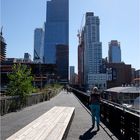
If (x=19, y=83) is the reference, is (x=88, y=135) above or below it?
below

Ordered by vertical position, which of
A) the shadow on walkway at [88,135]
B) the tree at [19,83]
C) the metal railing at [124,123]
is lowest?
the shadow on walkway at [88,135]

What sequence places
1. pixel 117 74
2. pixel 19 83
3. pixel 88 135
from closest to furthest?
pixel 88 135
pixel 19 83
pixel 117 74

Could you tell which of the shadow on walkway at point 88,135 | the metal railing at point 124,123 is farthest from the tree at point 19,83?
the shadow on walkway at point 88,135

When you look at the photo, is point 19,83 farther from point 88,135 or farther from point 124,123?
point 124,123

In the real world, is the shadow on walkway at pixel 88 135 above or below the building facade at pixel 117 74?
below

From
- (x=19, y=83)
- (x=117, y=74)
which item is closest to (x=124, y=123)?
(x=19, y=83)

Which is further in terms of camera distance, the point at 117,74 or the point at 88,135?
the point at 117,74

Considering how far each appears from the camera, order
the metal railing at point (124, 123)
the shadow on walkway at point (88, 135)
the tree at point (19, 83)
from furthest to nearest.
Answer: the tree at point (19, 83) < the shadow on walkway at point (88, 135) < the metal railing at point (124, 123)

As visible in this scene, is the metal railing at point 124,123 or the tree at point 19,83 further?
the tree at point 19,83

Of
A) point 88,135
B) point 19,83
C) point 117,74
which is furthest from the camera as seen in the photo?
point 117,74

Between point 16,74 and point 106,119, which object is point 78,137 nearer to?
point 106,119

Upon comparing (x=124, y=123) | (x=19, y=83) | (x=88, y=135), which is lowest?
(x=88, y=135)

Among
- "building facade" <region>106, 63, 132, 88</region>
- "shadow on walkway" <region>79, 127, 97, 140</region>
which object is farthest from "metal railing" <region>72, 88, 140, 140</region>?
"building facade" <region>106, 63, 132, 88</region>

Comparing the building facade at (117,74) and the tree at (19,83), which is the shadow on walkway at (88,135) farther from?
the building facade at (117,74)
